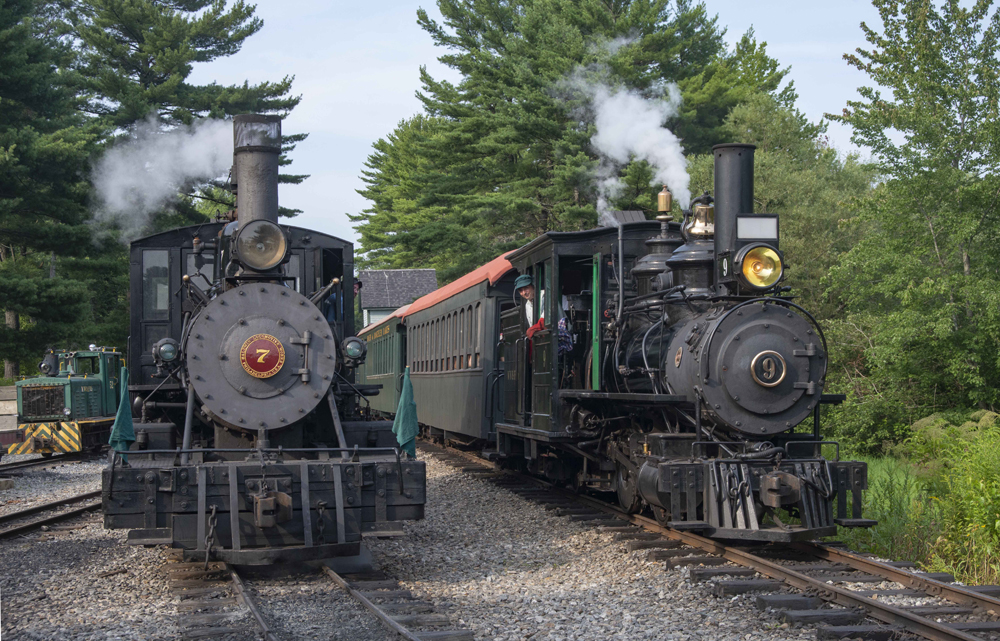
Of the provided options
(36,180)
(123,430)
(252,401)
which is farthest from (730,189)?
(36,180)

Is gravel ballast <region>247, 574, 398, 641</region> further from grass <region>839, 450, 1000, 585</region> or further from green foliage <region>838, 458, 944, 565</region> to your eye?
green foliage <region>838, 458, 944, 565</region>

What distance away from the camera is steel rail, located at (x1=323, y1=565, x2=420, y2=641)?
15.5 ft

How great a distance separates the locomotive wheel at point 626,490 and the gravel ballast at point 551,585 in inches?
17.4

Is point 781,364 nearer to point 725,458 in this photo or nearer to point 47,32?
point 725,458

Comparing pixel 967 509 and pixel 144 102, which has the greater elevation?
pixel 144 102

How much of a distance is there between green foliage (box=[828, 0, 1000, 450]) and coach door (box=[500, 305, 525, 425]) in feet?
18.6

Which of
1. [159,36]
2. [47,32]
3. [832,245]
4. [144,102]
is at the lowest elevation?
[832,245]

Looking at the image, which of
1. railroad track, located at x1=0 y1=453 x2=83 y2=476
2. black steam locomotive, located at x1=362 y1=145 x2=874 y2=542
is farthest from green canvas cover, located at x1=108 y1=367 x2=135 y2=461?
railroad track, located at x1=0 y1=453 x2=83 y2=476

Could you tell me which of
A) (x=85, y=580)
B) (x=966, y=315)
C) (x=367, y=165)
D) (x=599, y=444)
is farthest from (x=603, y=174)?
(x=367, y=165)

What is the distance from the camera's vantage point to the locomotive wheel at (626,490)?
8.33 meters

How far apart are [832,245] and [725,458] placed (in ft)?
48.4

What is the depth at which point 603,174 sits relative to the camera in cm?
2202

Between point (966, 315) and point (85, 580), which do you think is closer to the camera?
point (85, 580)

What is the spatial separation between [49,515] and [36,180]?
44.6ft
